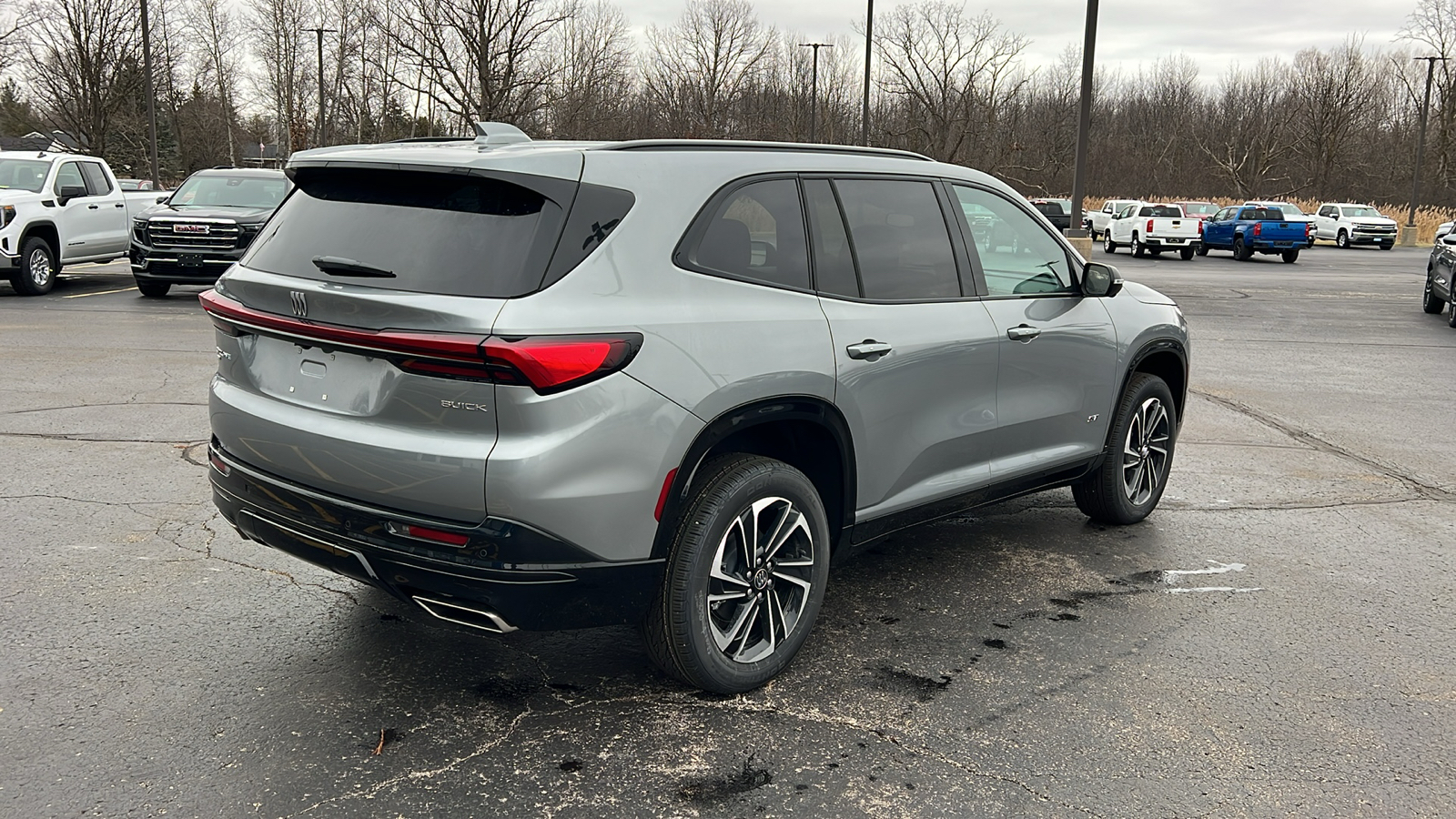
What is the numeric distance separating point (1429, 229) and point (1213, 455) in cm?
5526

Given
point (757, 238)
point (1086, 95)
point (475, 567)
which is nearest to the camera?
point (475, 567)

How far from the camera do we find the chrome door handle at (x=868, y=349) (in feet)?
12.6

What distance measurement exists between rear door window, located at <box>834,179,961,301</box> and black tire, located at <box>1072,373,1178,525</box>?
1590 mm

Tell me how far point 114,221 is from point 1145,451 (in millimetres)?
16657

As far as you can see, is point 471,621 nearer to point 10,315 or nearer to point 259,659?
point 259,659

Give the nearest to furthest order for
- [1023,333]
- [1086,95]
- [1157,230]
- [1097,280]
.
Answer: [1023,333] < [1097,280] < [1086,95] < [1157,230]

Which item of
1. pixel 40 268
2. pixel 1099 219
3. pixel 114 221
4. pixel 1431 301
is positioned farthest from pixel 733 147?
pixel 1099 219

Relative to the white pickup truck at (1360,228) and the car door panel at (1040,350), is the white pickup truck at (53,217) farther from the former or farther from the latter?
the white pickup truck at (1360,228)

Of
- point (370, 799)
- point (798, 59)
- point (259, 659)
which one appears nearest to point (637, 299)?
point (370, 799)

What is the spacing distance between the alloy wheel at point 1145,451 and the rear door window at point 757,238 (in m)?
2.50

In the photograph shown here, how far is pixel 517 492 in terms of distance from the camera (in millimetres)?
3012

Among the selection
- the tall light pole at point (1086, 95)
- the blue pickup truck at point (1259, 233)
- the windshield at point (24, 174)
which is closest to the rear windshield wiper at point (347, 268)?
the windshield at point (24, 174)

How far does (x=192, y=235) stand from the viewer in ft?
49.2

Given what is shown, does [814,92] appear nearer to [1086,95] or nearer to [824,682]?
[1086,95]
